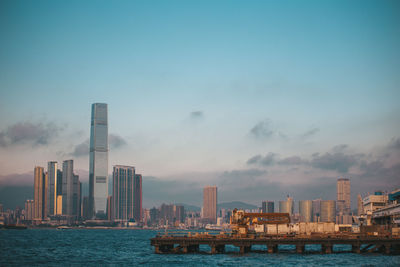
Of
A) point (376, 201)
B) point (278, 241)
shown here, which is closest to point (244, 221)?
point (278, 241)

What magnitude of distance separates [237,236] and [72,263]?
31494mm

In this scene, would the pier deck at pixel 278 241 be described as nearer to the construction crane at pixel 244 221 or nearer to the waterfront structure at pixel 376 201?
the construction crane at pixel 244 221

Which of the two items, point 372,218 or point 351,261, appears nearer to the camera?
point 351,261

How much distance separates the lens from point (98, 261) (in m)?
90.9

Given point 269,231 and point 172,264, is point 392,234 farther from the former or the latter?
point 172,264

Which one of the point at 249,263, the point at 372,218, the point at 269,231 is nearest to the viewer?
the point at 249,263

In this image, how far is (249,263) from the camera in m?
81.9

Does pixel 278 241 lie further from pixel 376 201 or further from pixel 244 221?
pixel 376 201

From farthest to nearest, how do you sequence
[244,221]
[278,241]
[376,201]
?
1. [376,201]
2. [244,221]
3. [278,241]

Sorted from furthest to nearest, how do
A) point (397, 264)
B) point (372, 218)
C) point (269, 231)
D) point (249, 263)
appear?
point (372, 218)
point (269, 231)
point (249, 263)
point (397, 264)

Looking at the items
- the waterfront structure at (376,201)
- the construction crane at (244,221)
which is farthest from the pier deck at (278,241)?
the waterfront structure at (376,201)

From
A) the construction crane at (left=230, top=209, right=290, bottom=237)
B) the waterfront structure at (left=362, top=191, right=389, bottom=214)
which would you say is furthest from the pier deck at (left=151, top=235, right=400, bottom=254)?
the waterfront structure at (left=362, top=191, right=389, bottom=214)

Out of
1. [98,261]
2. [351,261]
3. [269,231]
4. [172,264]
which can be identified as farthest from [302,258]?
[98,261]

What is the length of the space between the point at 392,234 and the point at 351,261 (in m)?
17.7
